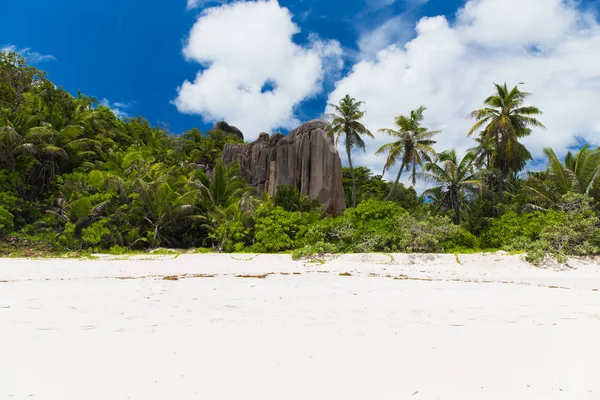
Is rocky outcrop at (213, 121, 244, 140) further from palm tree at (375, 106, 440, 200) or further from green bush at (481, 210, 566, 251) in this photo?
green bush at (481, 210, 566, 251)

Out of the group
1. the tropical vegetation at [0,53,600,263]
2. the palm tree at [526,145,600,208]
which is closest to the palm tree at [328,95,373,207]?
the tropical vegetation at [0,53,600,263]

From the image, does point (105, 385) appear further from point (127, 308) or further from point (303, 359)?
point (127, 308)

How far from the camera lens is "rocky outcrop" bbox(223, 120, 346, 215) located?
2703 cm

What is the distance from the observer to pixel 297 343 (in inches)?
138

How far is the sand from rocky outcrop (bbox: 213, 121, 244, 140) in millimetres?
39739

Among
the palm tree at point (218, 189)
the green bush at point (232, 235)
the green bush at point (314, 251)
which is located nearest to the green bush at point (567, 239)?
the green bush at point (314, 251)

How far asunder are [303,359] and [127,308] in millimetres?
3295

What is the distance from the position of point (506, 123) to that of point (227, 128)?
108 ft

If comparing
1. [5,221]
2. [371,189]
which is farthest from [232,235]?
[371,189]

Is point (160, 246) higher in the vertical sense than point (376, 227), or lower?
lower

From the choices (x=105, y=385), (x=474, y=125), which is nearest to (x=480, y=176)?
(x=474, y=125)

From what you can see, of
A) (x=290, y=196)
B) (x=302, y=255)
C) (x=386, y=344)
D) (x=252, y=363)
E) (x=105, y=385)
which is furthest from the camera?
(x=290, y=196)

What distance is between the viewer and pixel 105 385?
101 inches

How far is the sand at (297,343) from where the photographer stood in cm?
254
